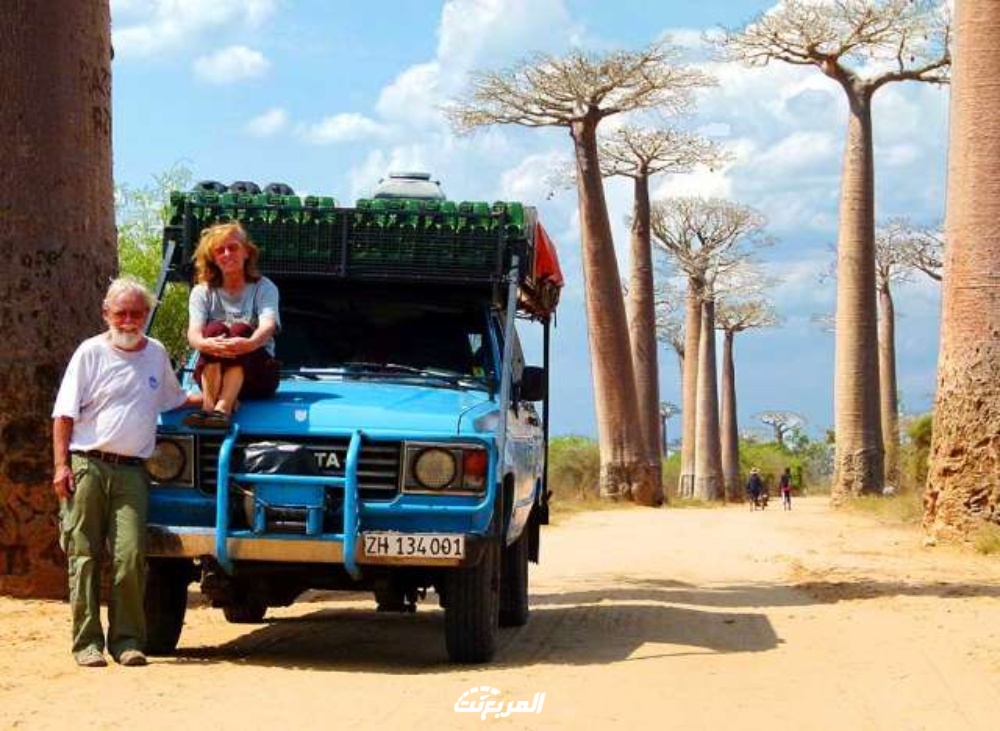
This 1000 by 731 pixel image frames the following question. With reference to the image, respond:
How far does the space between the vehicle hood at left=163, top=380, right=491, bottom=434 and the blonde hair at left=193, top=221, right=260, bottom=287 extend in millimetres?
592

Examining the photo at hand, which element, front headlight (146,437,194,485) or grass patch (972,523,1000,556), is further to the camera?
grass patch (972,523,1000,556)

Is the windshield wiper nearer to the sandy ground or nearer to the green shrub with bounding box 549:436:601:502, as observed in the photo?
the sandy ground

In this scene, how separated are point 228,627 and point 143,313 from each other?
8.53 feet

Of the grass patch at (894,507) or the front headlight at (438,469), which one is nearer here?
the front headlight at (438,469)

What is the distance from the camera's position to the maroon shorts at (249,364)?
7.90 meters

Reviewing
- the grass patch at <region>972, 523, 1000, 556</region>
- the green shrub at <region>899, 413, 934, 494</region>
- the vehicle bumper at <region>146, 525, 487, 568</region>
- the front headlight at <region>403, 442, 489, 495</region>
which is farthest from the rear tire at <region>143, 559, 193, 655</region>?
the green shrub at <region>899, 413, 934, 494</region>

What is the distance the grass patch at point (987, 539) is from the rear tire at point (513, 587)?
6906 millimetres

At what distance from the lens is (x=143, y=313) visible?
25.5 ft

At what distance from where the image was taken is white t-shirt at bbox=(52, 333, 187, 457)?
7.57m

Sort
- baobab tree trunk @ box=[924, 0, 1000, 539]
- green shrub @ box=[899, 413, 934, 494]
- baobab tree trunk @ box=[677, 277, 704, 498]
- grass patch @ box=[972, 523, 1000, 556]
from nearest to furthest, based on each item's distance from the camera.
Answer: grass patch @ box=[972, 523, 1000, 556], baobab tree trunk @ box=[924, 0, 1000, 539], green shrub @ box=[899, 413, 934, 494], baobab tree trunk @ box=[677, 277, 704, 498]

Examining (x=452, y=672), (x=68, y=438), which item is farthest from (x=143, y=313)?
(x=452, y=672)

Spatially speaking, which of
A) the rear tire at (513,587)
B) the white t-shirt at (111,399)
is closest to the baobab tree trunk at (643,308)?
the rear tire at (513,587)

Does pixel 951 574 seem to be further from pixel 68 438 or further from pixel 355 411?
pixel 68 438

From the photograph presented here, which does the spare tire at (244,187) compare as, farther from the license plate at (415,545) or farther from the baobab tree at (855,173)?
the baobab tree at (855,173)
